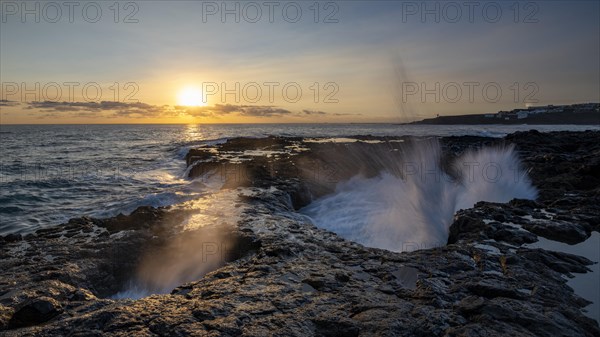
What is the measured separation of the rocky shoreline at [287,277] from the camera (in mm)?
4223

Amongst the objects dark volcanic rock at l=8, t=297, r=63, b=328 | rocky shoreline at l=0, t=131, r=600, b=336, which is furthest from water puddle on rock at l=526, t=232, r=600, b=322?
dark volcanic rock at l=8, t=297, r=63, b=328

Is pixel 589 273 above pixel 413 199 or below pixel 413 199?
below

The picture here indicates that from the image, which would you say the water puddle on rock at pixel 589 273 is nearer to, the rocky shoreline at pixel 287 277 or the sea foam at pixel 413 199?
the rocky shoreline at pixel 287 277

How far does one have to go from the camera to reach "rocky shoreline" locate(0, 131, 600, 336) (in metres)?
4.22

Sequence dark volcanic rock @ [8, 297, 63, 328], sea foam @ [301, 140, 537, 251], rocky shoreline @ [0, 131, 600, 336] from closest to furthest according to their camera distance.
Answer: rocky shoreline @ [0, 131, 600, 336] → dark volcanic rock @ [8, 297, 63, 328] → sea foam @ [301, 140, 537, 251]

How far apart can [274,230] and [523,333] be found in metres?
5.90

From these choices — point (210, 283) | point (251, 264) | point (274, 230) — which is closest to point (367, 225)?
point (274, 230)

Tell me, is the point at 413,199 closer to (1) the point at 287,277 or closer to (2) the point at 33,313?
(1) the point at 287,277

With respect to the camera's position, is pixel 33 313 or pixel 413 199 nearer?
pixel 33 313

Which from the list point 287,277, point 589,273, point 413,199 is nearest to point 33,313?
point 287,277

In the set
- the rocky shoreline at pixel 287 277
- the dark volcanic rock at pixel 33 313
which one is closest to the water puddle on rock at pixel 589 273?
the rocky shoreline at pixel 287 277

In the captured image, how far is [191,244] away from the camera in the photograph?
26.9ft

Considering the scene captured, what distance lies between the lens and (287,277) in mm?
5746

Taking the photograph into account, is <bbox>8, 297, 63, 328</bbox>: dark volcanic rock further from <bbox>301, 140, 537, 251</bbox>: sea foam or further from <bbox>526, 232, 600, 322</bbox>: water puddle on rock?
<bbox>526, 232, 600, 322</bbox>: water puddle on rock
